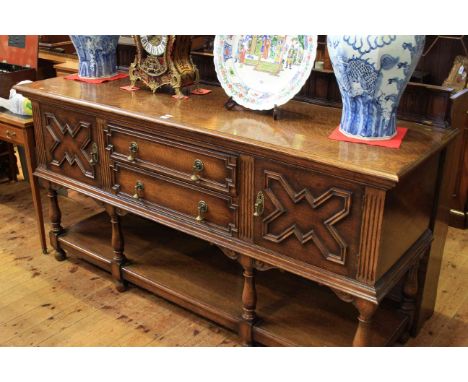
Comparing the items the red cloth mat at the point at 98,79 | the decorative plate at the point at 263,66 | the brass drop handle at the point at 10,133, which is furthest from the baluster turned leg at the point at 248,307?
the brass drop handle at the point at 10,133

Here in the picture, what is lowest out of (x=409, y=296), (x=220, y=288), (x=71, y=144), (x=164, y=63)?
(x=220, y=288)

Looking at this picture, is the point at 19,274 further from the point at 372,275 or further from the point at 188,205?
the point at 372,275

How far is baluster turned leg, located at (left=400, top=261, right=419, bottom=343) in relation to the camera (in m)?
1.93

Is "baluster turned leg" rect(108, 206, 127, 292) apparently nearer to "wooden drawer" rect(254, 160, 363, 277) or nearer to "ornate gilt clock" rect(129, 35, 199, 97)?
"ornate gilt clock" rect(129, 35, 199, 97)

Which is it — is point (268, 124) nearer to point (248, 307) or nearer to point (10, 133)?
point (248, 307)

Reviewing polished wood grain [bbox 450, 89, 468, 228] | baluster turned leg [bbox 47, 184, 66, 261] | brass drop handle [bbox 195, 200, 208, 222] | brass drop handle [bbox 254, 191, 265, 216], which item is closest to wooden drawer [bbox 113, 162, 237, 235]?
brass drop handle [bbox 195, 200, 208, 222]

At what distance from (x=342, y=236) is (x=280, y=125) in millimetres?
451


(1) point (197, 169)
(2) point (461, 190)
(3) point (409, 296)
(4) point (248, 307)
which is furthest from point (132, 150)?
(2) point (461, 190)

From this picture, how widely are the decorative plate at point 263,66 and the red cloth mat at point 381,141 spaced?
9.8 inches

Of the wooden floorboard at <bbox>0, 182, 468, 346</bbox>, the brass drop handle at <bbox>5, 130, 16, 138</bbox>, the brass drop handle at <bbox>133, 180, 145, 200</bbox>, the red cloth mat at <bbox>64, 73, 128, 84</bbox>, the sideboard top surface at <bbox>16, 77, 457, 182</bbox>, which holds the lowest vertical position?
the wooden floorboard at <bbox>0, 182, 468, 346</bbox>

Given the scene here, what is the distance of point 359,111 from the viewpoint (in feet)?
5.21

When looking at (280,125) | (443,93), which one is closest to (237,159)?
(280,125)

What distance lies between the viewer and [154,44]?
86.6 inches

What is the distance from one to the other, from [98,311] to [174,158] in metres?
0.84
